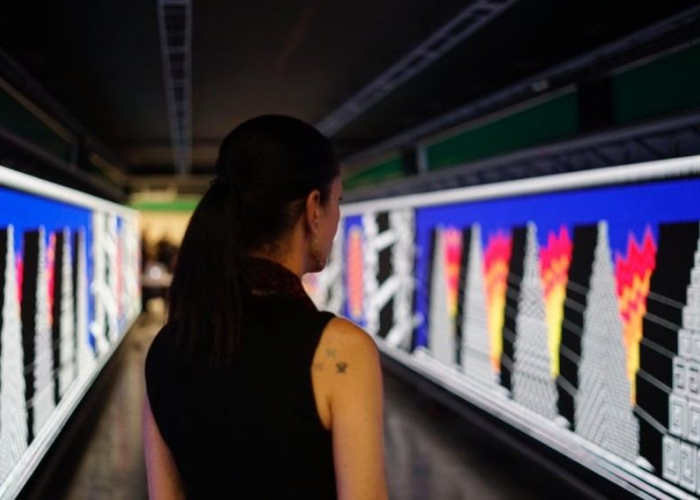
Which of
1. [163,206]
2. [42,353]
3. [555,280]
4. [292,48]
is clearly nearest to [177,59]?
[292,48]

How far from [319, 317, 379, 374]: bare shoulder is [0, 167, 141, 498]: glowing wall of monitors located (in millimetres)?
1858

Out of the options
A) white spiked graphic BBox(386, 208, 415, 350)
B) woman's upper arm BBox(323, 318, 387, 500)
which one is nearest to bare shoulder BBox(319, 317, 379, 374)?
woman's upper arm BBox(323, 318, 387, 500)

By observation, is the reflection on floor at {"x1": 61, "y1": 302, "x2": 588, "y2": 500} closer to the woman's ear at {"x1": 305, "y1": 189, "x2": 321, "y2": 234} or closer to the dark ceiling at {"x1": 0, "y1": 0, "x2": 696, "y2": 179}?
the dark ceiling at {"x1": 0, "y1": 0, "x2": 696, "y2": 179}

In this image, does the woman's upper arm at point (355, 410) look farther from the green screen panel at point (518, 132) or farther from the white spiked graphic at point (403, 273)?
the white spiked graphic at point (403, 273)

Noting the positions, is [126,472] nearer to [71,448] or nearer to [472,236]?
[71,448]

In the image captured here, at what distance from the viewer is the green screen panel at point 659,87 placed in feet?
9.38

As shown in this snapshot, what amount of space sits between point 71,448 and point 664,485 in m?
Answer: 3.24

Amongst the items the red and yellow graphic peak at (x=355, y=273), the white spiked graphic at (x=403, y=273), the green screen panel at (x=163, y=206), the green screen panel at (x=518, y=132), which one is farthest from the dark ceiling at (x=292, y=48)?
the green screen panel at (x=163, y=206)

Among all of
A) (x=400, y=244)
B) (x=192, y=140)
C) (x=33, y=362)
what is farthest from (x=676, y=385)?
(x=192, y=140)

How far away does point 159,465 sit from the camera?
1224 mm

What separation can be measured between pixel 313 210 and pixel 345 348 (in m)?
0.20

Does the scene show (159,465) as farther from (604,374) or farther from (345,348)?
(604,374)

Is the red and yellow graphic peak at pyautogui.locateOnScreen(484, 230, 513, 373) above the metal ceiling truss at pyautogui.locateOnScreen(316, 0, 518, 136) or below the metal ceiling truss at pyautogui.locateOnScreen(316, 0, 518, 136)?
below

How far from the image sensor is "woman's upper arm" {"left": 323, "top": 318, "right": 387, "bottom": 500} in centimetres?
104
